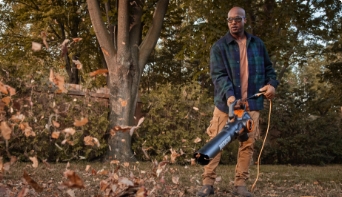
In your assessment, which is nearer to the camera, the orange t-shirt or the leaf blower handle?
the leaf blower handle

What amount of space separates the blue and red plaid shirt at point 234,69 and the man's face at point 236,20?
0.11m

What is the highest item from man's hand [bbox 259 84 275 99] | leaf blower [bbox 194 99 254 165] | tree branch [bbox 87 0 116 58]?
tree branch [bbox 87 0 116 58]

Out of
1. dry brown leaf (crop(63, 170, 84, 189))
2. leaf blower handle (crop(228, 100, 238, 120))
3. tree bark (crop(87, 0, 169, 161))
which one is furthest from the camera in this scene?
tree bark (crop(87, 0, 169, 161))

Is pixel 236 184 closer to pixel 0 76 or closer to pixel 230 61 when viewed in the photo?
pixel 230 61

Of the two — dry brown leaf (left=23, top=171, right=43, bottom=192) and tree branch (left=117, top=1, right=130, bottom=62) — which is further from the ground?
tree branch (left=117, top=1, right=130, bottom=62)

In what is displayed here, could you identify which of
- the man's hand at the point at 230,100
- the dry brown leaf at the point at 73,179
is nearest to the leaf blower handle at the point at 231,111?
the man's hand at the point at 230,100

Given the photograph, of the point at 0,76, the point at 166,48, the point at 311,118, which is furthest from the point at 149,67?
the point at 0,76

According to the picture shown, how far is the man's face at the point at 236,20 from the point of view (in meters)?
4.71

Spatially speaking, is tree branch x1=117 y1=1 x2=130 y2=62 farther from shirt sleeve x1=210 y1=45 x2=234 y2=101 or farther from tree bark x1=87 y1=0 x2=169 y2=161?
shirt sleeve x1=210 y1=45 x2=234 y2=101

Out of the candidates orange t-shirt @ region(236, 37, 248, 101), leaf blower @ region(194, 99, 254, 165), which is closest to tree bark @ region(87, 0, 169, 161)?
orange t-shirt @ region(236, 37, 248, 101)

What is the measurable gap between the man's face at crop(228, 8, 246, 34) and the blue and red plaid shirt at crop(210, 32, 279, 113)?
0.37ft

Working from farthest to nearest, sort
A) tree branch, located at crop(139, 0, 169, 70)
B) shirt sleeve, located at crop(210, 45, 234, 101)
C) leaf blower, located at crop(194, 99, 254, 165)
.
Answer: tree branch, located at crop(139, 0, 169, 70)
shirt sleeve, located at crop(210, 45, 234, 101)
leaf blower, located at crop(194, 99, 254, 165)

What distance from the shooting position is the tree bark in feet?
34.9

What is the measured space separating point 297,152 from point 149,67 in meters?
7.96
